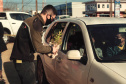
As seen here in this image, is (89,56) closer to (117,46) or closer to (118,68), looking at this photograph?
(118,68)

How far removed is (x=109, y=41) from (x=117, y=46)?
149 mm

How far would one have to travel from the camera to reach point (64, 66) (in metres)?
3.79

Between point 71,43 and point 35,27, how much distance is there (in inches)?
48.9

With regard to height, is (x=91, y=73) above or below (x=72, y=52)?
below

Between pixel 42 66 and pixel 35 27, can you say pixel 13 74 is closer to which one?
pixel 42 66

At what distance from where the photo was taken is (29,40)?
3.22 m

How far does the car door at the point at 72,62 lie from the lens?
3170mm

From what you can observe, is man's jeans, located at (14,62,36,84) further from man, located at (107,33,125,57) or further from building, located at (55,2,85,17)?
building, located at (55,2,85,17)

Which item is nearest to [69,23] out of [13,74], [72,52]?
[72,52]

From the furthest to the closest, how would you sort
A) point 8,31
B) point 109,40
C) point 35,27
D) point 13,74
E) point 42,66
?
point 8,31
point 13,74
point 42,66
point 109,40
point 35,27

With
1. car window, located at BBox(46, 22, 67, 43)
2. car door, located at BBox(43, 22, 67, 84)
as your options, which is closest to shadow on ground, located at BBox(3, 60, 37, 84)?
car door, located at BBox(43, 22, 67, 84)

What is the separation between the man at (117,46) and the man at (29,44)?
85cm

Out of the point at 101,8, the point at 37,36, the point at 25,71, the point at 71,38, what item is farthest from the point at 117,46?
the point at 101,8

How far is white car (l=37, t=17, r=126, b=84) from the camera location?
276cm
